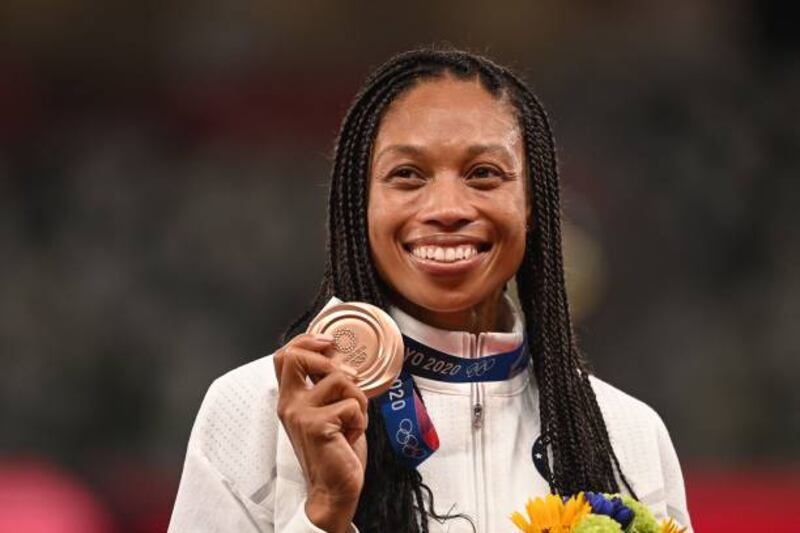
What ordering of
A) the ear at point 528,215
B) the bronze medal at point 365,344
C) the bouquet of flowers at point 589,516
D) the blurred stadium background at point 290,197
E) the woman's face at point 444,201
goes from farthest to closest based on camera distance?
the blurred stadium background at point 290,197 < the ear at point 528,215 < the woman's face at point 444,201 < the bronze medal at point 365,344 < the bouquet of flowers at point 589,516

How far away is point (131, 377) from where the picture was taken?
4516 millimetres

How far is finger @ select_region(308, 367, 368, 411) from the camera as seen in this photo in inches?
66.7

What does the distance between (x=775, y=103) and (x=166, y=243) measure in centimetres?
215

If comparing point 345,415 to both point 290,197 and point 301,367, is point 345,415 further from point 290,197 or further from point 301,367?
point 290,197

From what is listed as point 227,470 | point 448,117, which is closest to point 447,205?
point 448,117

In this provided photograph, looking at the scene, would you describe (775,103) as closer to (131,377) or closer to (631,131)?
(631,131)

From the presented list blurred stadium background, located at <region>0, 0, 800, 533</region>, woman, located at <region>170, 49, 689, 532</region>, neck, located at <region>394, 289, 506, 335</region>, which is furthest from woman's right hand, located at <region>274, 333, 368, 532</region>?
blurred stadium background, located at <region>0, 0, 800, 533</region>

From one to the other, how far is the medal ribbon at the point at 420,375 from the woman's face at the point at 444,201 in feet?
0.21

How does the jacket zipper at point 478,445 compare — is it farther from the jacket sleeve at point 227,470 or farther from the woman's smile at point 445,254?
the jacket sleeve at point 227,470

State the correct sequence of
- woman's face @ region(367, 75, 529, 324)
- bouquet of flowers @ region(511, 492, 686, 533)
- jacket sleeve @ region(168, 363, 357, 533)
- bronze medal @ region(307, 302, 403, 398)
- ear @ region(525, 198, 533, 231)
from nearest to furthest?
bouquet of flowers @ region(511, 492, 686, 533), bronze medal @ region(307, 302, 403, 398), jacket sleeve @ region(168, 363, 357, 533), woman's face @ region(367, 75, 529, 324), ear @ region(525, 198, 533, 231)

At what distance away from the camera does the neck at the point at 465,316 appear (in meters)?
2.05

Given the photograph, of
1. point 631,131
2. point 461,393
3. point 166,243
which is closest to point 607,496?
point 461,393

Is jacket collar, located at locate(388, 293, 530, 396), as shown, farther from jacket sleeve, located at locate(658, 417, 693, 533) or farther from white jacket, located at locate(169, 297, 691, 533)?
jacket sleeve, located at locate(658, 417, 693, 533)

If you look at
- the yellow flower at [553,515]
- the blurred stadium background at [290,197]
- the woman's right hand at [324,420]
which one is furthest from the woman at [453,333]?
the blurred stadium background at [290,197]
